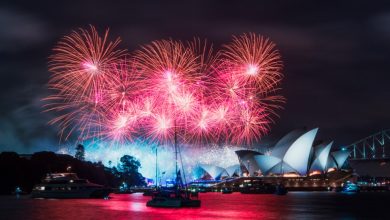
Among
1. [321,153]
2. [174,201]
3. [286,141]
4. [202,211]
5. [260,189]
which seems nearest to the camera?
[202,211]

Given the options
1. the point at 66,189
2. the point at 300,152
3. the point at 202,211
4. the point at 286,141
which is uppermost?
the point at 286,141

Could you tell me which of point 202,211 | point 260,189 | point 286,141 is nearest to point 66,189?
point 202,211

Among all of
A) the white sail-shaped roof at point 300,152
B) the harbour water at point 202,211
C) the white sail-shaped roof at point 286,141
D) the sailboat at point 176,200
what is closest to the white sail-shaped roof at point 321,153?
the white sail-shaped roof at point 300,152

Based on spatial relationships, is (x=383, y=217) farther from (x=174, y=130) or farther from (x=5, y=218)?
(x=5, y=218)

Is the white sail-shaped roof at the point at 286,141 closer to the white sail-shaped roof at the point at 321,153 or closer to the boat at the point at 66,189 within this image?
the white sail-shaped roof at the point at 321,153

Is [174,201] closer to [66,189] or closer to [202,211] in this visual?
[202,211]

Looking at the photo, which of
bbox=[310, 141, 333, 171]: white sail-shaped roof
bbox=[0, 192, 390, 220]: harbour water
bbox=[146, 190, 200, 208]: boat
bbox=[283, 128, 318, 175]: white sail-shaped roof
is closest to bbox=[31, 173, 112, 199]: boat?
bbox=[0, 192, 390, 220]: harbour water

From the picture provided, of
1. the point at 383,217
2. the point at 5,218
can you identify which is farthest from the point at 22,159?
the point at 383,217

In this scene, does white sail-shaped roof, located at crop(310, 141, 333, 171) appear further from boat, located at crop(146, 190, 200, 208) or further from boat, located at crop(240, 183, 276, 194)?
boat, located at crop(146, 190, 200, 208)
